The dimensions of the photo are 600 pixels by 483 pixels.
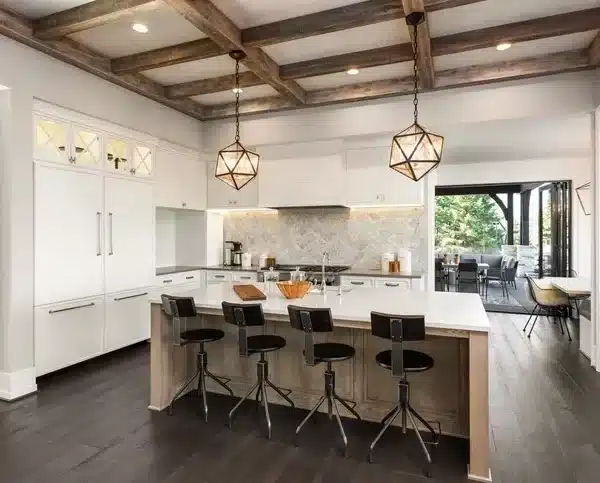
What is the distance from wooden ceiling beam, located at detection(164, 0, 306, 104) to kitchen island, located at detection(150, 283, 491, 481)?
6.81ft

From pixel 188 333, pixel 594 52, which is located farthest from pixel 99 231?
pixel 594 52

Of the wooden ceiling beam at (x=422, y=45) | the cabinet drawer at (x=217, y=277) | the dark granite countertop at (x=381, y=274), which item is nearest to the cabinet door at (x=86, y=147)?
the cabinet drawer at (x=217, y=277)

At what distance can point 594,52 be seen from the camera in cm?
367

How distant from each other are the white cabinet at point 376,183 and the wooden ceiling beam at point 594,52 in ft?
6.69

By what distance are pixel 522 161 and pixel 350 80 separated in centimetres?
416

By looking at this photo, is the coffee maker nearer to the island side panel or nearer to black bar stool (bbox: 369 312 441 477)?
black bar stool (bbox: 369 312 441 477)

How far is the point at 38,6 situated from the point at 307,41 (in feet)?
7.05

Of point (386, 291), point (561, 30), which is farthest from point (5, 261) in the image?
point (561, 30)

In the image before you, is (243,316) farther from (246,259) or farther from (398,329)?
(246,259)

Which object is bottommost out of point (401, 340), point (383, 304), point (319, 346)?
point (319, 346)

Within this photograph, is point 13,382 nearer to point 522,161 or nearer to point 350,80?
point 350,80

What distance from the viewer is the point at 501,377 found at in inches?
154

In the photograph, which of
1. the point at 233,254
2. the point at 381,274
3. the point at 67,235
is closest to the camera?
the point at 67,235

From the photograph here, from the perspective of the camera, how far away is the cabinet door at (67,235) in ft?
12.0
